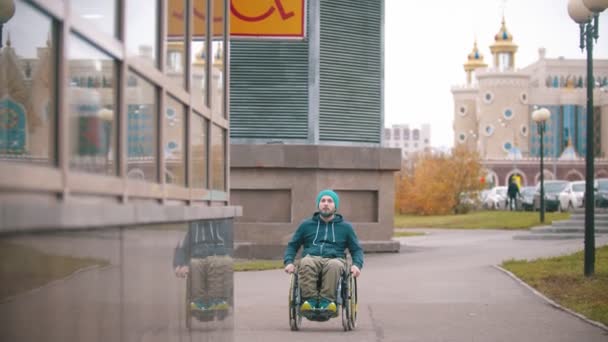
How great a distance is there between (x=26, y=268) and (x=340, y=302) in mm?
9174

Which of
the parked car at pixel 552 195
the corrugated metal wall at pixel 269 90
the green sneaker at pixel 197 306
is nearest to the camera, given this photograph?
the green sneaker at pixel 197 306

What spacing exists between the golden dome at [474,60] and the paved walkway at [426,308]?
16089 cm

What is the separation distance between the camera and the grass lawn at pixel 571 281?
14.9 m

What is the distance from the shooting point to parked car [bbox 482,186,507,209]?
7719cm

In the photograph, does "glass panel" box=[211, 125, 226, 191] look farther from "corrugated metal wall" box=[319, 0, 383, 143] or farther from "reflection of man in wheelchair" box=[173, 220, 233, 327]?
"corrugated metal wall" box=[319, 0, 383, 143]

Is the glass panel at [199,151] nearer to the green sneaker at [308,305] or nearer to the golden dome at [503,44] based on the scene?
the green sneaker at [308,305]

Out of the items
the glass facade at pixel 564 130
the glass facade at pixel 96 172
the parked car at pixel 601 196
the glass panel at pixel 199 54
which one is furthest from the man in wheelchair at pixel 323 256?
the glass facade at pixel 564 130

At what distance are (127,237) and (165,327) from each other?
1363 millimetres

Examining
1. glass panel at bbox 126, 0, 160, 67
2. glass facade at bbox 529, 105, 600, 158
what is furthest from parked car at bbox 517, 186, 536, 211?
glass facade at bbox 529, 105, 600, 158

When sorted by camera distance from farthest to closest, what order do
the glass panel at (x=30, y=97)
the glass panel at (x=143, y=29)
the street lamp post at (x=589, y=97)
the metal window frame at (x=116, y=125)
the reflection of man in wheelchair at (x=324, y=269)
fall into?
the street lamp post at (x=589, y=97) → the reflection of man in wheelchair at (x=324, y=269) → the glass panel at (x=143, y=29) → the glass panel at (x=30, y=97) → the metal window frame at (x=116, y=125)

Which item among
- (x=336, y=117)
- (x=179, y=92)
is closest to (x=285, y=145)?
(x=336, y=117)

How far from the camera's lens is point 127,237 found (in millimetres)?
4746

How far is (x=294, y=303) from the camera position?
12.6 metres

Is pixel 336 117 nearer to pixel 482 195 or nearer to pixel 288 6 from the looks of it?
pixel 288 6
